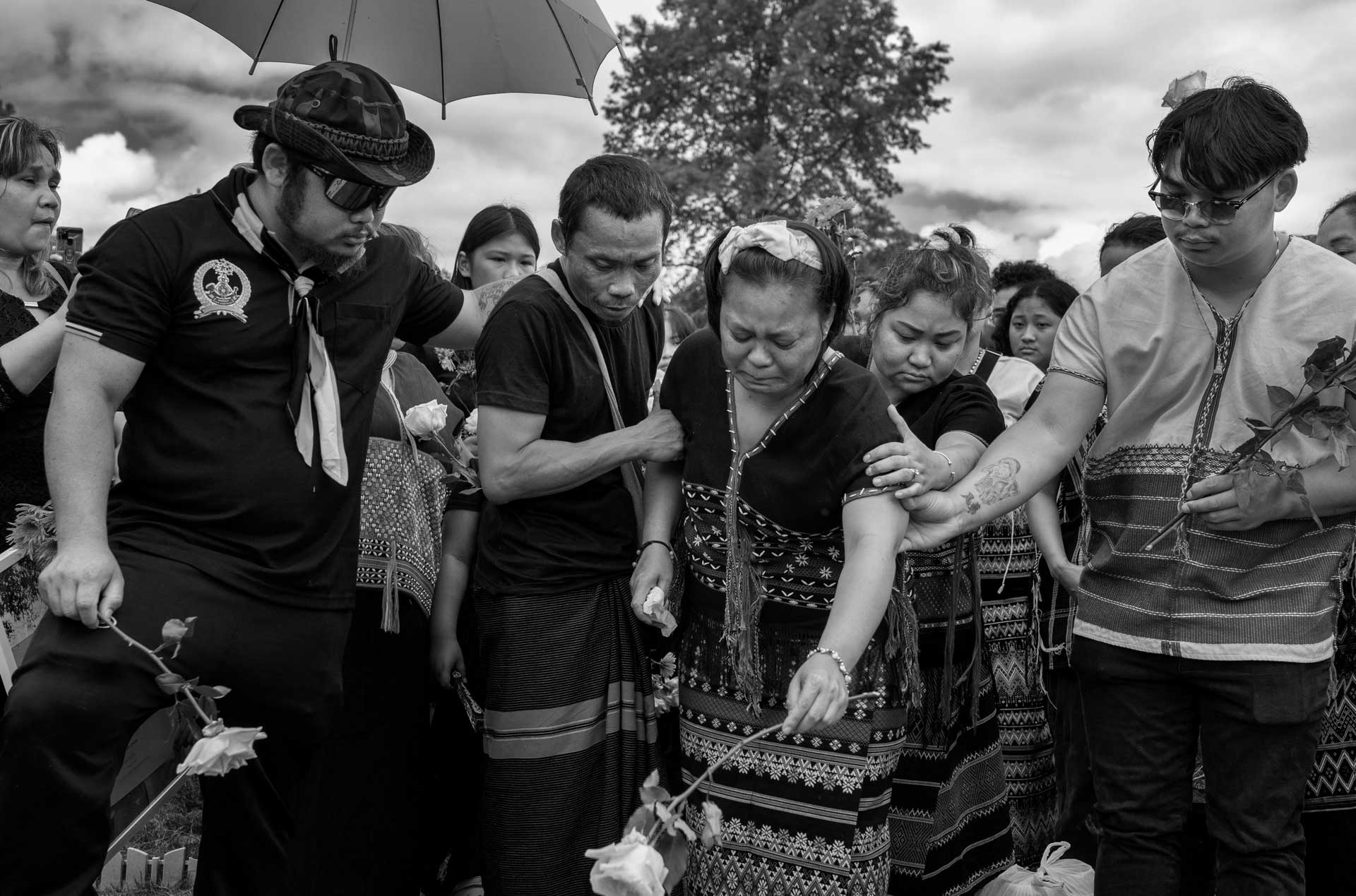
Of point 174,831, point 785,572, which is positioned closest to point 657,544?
point 785,572

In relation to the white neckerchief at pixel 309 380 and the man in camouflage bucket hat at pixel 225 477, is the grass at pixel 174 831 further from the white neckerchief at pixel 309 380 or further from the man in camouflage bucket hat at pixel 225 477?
the white neckerchief at pixel 309 380

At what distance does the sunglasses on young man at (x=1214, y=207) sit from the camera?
2436mm

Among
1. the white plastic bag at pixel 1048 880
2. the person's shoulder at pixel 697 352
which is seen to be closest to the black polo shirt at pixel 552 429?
the person's shoulder at pixel 697 352

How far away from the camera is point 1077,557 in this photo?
11.2ft

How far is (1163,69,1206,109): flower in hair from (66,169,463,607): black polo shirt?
2007 millimetres

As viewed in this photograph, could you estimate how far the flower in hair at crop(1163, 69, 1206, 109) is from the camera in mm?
2656

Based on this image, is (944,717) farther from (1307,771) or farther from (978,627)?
(1307,771)

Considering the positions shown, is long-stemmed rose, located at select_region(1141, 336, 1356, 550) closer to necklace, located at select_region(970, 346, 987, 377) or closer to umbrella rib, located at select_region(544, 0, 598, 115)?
necklace, located at select_region(970, 346, 987, 377)

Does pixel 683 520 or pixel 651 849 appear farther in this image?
pixel 683 520

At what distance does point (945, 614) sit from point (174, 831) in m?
3.25

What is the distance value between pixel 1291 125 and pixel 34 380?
→ 2.85 metres

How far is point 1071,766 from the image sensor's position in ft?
12.6

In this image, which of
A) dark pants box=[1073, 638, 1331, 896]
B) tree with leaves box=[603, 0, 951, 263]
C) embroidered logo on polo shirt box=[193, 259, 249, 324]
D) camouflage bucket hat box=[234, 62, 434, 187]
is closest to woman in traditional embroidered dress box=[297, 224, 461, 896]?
camouflage bucket hat box=[234, 62, 434, 187]

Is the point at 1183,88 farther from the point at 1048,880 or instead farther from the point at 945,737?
the point at 1048,880
